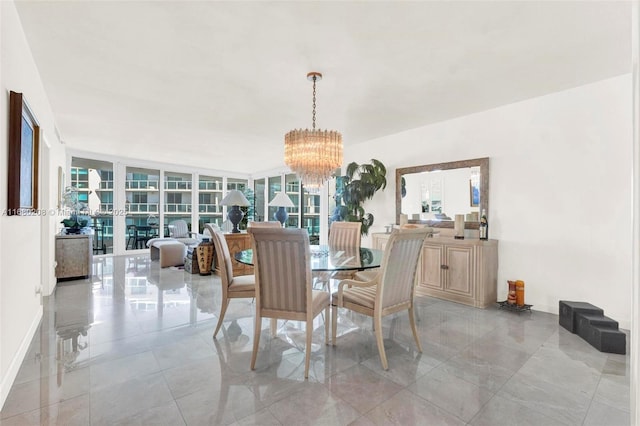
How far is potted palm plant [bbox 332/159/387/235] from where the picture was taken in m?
4.90

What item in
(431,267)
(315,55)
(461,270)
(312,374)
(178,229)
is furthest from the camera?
(178,229)

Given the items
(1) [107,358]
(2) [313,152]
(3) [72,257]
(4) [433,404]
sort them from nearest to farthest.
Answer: (4) [433,404] < (1) [107,358] < (2) [313,152] < (3) [72,257]

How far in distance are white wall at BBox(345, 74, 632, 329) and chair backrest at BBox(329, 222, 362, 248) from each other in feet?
5.68

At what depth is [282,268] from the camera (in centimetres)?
211

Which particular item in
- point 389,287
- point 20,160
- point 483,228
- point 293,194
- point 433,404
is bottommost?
point 433,404

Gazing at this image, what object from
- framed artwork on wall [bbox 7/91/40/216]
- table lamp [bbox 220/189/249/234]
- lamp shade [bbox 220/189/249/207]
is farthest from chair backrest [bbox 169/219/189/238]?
framed artwork on wall [bbox 7/91/40/216]

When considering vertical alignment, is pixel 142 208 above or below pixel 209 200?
below

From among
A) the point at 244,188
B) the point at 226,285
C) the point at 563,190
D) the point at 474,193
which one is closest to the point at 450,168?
the point at 474,193

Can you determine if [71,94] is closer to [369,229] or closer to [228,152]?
[228,152]

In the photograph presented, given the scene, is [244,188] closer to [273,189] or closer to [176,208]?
[273,189]

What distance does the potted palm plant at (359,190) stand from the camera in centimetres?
490

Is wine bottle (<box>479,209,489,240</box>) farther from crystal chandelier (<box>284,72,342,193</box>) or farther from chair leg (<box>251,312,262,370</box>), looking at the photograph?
chair leg (<box>251,312,262,370</box>)

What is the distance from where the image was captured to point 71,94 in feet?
11.6

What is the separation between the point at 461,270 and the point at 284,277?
251 cm
